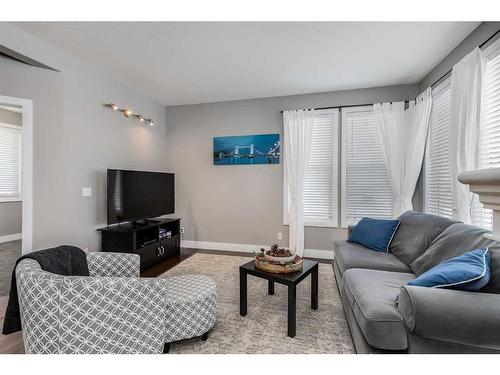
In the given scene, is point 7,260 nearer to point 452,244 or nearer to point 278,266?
point 278,266

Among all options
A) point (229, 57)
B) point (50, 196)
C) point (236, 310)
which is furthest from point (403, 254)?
point (50, 196)

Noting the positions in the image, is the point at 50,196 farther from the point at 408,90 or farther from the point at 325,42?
the point at 408,90

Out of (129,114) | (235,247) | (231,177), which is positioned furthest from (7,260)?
(231,177)

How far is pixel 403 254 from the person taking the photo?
2.52m

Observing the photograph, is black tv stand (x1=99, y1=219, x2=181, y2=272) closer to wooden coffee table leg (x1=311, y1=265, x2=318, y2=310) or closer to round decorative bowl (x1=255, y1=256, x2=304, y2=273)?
round decorative bowl (x1=255, y1=256, x2=304, y2=273)

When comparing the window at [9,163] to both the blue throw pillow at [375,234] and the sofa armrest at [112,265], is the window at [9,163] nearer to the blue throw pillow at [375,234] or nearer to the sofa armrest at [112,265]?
the sofa armrest at [112,265]

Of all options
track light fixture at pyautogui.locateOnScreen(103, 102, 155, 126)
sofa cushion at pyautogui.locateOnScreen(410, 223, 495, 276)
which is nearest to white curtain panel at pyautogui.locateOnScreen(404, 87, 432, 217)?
sofa cushion at pyautogui.locateOnScreen(410, 223, 495, 276)

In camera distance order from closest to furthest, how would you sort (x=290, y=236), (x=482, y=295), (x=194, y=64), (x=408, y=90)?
(x=482, y=295) < (x=194, y=64) < (x=408, y=90) < (x=290, y=236)

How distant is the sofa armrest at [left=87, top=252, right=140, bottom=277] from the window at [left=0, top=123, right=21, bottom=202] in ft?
14.9

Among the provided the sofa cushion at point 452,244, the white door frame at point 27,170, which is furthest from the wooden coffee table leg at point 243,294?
the white door frame at point 27,170

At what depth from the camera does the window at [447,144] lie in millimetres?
2094

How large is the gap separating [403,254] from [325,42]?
223cm

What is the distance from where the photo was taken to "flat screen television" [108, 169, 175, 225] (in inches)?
132

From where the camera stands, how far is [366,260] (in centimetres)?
245
